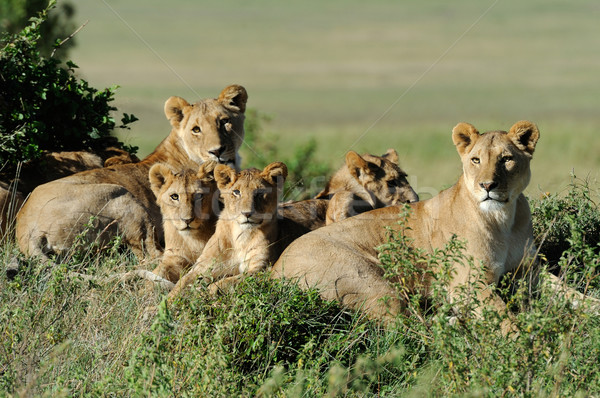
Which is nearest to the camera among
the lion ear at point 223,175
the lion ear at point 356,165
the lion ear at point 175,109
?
the lion ear at point 223,175

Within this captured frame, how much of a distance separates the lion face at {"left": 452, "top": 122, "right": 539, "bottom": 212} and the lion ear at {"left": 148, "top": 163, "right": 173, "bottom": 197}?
8.84ft

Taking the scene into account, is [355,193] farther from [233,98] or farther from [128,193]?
[128,193]

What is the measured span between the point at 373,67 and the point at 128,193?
5963 cm

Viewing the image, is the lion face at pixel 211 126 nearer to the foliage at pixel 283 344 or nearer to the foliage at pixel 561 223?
the foliage at pixel 283 344

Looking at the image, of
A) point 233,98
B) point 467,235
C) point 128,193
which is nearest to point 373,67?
point 233,98

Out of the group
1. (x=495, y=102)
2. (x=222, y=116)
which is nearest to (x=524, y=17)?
(x=495, y=102)

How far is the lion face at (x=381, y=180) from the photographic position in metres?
8.55

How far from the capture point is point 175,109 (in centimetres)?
933

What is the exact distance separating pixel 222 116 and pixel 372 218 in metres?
2.53

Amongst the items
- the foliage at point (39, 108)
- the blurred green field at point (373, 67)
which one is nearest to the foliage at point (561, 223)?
Answer: the foliage at point (39, 108)

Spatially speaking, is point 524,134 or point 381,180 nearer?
point 524,134

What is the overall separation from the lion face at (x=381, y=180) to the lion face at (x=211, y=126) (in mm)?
1291

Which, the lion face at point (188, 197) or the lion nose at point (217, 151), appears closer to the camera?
the lion face at point (188, 197)

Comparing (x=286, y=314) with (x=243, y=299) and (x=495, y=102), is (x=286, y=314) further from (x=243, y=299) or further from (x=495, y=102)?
(x=495, y=102)
